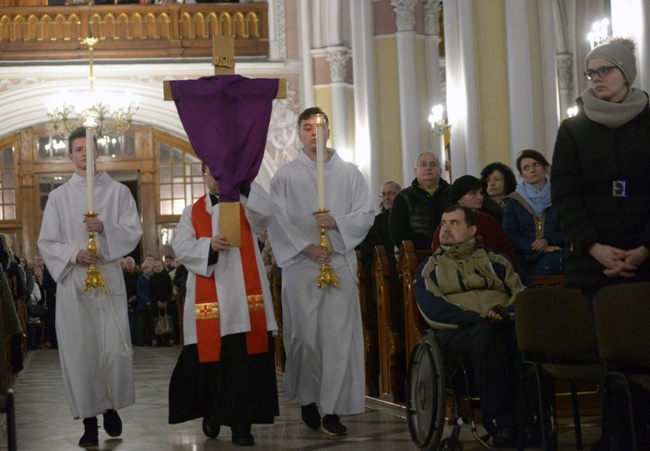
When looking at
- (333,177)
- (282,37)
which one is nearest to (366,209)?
(333,177)

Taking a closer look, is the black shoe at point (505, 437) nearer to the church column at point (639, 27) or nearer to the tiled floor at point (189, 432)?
the tiled floor at point (189, 432)

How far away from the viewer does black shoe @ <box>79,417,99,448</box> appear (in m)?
6.65

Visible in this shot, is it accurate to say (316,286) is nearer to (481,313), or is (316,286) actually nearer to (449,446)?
(481,313)

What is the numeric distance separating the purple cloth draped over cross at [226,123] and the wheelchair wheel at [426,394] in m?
1.56

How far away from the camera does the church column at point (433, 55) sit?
17.5 m

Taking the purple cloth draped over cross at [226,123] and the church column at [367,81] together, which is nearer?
the purple cloth draped over cross at [226,123]

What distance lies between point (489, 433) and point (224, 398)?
1.58 m

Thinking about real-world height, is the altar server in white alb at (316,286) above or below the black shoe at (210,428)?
above

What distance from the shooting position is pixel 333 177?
23.6ft

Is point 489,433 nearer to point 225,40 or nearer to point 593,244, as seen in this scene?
point 593,244

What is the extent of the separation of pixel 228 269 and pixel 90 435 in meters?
1.26

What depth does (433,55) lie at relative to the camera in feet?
58.5

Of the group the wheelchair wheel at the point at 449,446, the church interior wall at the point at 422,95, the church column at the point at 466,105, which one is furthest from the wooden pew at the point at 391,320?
the church interior wall at the point at 422,95

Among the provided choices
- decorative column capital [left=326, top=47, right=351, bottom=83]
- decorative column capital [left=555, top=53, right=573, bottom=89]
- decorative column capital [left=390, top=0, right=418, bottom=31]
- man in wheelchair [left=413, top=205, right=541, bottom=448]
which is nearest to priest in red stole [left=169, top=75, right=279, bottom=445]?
man in wheelchair [left=413, top=205, right=541, bottom=448]
